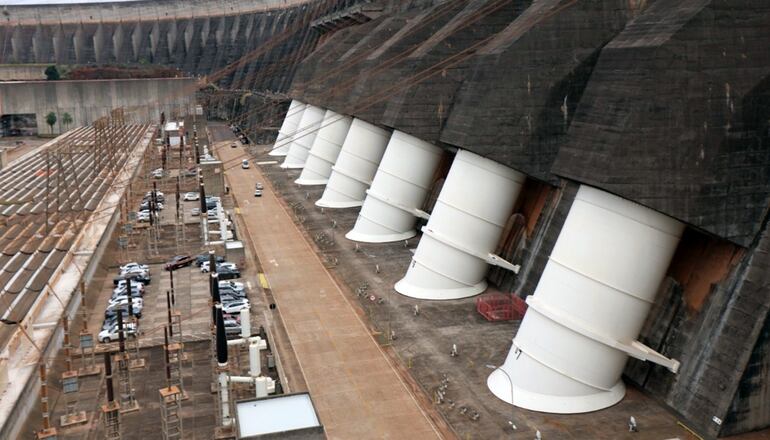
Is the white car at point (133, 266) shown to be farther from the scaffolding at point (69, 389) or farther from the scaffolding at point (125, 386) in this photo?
the scaffolding at point (125, 386)

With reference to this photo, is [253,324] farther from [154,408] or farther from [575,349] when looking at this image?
[575,349]

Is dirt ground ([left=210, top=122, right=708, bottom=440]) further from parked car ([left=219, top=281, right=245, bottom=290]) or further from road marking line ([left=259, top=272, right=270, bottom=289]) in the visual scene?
parked car ([left=219, top=281, right=245, bottom=290])

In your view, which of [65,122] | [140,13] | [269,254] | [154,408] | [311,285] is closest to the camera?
[154,408]

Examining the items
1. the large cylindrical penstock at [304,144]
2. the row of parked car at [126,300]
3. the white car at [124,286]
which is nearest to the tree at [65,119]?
the large cylindrical penstock at [304,144]

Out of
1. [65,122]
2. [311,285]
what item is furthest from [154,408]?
[65,122]

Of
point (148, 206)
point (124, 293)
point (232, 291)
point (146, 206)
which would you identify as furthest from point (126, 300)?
point (146, 206)

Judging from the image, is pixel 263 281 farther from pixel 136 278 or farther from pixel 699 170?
pixel 699 170
